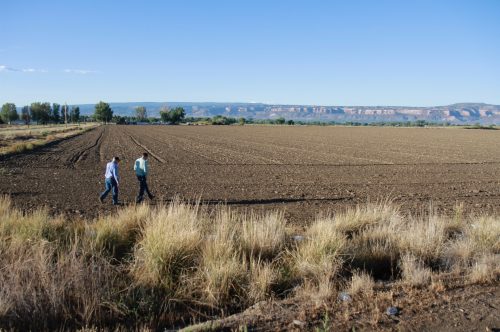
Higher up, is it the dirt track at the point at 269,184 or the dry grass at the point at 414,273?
the dry grass at the point at 414,273

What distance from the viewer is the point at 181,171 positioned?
76.5 feet

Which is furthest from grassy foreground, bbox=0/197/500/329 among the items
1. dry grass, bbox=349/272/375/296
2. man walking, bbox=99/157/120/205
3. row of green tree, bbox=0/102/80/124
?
row of green tree, bbox=0/102/80/124

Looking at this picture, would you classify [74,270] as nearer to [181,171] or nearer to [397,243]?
[397,243]

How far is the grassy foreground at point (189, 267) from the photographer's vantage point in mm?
5090

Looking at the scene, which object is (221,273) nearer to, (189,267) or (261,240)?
(189,267)

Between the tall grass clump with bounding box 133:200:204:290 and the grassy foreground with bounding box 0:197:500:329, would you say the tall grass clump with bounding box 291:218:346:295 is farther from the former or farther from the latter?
the tall grass clump with bounding box 133:200:204:290

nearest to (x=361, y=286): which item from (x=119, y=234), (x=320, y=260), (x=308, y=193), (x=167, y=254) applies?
(x=320, y=260)

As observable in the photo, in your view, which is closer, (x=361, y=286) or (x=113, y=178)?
(x=361, y=286)

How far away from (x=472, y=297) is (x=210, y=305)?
348 centimetres

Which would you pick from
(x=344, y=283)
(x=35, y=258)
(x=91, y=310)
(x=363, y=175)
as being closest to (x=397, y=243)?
(x=344, y=283)

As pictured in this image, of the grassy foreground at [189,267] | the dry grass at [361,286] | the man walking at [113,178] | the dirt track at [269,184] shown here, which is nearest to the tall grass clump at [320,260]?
the grassy foreground at [189,267]

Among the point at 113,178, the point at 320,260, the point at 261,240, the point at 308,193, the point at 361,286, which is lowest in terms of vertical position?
the point at 308,193

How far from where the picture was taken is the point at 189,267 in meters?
6.31

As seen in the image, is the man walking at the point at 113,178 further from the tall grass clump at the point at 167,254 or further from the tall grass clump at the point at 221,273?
the tall grass clump at the point at 221,273
